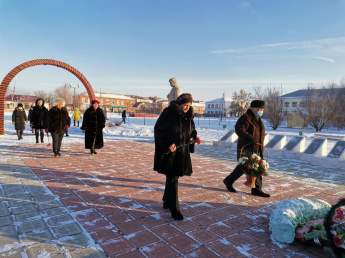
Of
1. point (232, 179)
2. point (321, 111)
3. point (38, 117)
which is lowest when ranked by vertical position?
point (232, 179)

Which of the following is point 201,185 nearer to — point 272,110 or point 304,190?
point 304,190

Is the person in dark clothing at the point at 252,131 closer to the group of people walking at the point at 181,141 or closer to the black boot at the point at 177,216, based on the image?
the group of people walking at the point at 181,141

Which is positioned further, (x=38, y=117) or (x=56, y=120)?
(x=38, y=117)

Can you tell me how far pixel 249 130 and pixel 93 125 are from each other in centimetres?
520

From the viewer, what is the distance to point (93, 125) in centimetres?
774

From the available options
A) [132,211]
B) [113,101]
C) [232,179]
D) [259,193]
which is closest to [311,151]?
[259,193]

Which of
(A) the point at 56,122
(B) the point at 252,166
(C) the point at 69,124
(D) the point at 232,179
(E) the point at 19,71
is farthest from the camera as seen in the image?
(E) the point at 19,71

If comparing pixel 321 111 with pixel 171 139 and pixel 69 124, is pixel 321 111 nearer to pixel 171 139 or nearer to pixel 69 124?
pixel 69 124

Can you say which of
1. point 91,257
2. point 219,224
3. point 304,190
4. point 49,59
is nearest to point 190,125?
point 219,224

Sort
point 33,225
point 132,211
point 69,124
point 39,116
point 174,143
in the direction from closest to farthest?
point 33,225 < point 174,143 < point 132,211 < point 69,124 < point 39,116

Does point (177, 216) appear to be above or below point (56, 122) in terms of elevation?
below

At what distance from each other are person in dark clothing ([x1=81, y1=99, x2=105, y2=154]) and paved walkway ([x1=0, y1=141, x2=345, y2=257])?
48.3 inches

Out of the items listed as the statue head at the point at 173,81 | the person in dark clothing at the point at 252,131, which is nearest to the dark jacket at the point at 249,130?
the person in dark clothing at the point at 252,131

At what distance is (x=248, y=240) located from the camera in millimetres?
2910
